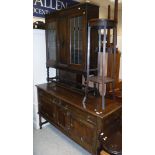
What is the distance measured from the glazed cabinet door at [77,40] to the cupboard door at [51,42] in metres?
0.47

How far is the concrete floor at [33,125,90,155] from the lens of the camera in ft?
8.06

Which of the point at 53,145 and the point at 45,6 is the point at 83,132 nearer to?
the point at 53,145

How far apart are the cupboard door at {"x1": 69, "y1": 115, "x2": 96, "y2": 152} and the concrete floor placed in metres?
0.36

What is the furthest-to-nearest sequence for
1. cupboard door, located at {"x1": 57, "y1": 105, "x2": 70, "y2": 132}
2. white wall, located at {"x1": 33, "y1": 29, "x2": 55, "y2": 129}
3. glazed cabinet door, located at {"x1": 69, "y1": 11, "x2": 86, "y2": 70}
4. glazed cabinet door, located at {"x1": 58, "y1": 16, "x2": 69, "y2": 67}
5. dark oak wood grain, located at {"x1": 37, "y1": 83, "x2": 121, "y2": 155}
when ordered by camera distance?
white wall, located at {"x1": 33, "y1": 29, "x2": 55, "y2": 129}
glazed cabinet door, located at {"x1": 58, "y1": 16, "x2": 69, "y2": 67}
cupboard door, located at {"x1": 57, "y1": 105, "x2": 70, "y2": 132}
glazed cabinet door, located at {"x1": 69, "y1": 11, "x2": 86, "y2": 70}
dark oak wood grain, located at {"x1": 37, "y1": 83, "x2": 121, "y2": 155}

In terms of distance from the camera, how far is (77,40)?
2354 mm

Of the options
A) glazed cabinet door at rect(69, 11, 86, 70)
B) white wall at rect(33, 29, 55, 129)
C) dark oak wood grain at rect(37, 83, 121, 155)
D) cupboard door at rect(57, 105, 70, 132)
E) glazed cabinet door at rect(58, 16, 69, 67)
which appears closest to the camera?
dark oak wood grain at rect(37, 83, 121, 155)

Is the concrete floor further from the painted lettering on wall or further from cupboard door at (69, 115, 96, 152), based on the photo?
the painted lettering on wall

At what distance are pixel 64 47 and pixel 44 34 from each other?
2.34 ft

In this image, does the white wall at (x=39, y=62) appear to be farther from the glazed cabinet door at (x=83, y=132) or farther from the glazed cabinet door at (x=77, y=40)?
the glazed cabinet door at (x=83, y=132)

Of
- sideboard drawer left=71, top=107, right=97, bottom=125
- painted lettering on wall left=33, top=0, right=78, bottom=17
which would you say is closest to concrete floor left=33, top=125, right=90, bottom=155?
sideboard drawer left=71, top=107, right=97, bottom=125

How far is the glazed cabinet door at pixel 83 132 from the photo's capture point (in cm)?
195
